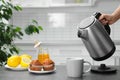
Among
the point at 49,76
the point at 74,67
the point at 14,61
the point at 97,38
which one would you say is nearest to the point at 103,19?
the point at 97,38

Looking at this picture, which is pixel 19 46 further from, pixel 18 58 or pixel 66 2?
pixel 18 58

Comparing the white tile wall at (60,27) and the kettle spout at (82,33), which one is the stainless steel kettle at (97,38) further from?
the white tile wall at (60,27)

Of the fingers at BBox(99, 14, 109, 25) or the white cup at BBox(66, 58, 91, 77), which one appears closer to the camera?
the white cup at BBox(66, 58, 91, 77)

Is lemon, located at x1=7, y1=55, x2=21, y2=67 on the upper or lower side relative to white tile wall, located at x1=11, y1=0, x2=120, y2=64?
lower

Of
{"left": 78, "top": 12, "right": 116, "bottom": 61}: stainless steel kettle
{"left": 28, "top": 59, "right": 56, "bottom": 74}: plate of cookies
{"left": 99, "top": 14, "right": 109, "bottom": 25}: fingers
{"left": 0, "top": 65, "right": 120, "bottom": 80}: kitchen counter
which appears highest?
{"left": 99, "top": 14, "right": 109, "bottom": 25}: fingers

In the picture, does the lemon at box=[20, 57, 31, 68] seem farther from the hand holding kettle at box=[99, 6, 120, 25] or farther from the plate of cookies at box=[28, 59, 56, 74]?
the hand holding kettle at box=[99, 6, 120, 25]

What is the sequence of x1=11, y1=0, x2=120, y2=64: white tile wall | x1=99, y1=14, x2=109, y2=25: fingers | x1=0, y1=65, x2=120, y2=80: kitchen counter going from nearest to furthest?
x1=0, y1=65, x2=120, y2=80: kitchen counter, x1=99, y1=14, x2=109, y2=25: fingers, x1=11, y1=0, x2=120, y2=64: white tile wall

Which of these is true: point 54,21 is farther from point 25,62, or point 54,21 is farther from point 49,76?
point 49,76

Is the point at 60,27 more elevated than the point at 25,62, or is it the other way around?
the point at 60,27

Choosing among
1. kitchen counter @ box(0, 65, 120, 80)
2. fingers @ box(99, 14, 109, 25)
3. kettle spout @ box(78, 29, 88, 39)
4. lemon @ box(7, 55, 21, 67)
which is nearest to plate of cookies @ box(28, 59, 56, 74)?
kitchen counter @ box(0, 65, 120, 80)

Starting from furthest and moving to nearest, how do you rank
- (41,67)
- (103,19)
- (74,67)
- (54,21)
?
(54,21)
(103,19)
(41,67)
(74,67)

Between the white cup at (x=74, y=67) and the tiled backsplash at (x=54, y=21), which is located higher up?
the tiled backsplash at (x=54, y=21)

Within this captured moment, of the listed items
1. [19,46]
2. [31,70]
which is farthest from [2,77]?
[19,46]

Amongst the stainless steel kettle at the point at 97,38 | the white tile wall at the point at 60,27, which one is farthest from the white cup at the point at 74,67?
the white tile wall at the point at 60,27
